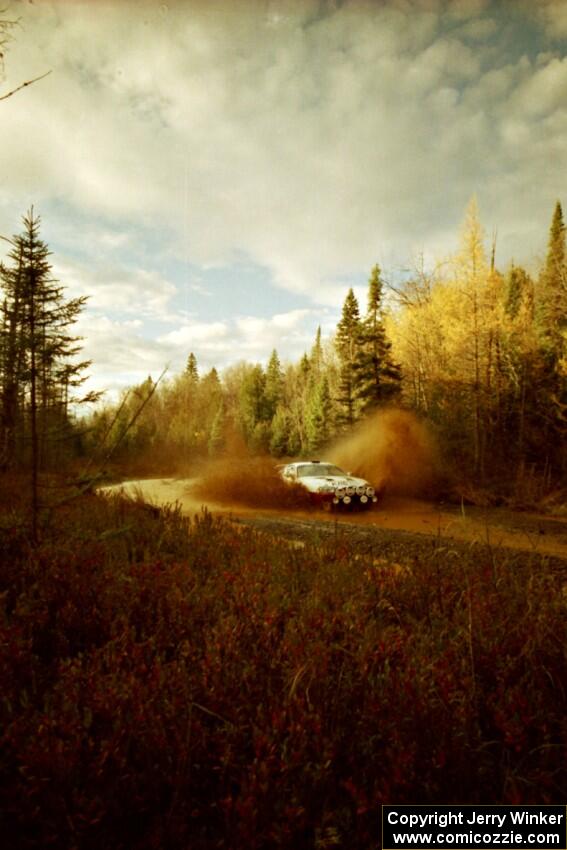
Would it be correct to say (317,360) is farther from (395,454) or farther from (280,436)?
(395,454)

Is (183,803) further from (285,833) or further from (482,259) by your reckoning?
(482,259)

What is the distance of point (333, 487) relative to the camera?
17.8 metres

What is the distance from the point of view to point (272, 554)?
6.93 m

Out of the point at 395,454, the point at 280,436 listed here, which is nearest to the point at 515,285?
the point at 280,436

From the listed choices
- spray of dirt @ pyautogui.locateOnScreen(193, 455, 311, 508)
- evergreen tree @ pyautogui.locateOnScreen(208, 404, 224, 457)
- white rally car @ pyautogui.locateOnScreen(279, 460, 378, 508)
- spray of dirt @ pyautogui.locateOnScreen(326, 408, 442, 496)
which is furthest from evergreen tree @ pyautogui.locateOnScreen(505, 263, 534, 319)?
evergreen tree @ pyautogui.locateOnScreen(208, 404, 224, 457)

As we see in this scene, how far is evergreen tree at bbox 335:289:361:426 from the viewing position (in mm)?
29797

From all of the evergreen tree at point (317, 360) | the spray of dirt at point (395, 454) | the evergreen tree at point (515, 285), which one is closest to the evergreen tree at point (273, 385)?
the evergreen tree at point (317, 360)

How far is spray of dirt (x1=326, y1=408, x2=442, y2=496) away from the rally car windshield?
3.73m

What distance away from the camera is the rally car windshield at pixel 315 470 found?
63.4ft

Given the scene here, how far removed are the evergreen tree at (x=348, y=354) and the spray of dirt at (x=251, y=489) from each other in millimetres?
8901

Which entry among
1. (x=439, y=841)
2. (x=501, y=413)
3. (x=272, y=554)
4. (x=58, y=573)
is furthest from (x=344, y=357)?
(x=439, y=841)

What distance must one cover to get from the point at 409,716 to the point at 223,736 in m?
1.14

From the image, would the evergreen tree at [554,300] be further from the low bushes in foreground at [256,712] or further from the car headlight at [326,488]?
the low bushes in foreground at [256,712]

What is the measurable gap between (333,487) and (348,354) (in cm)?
1826
